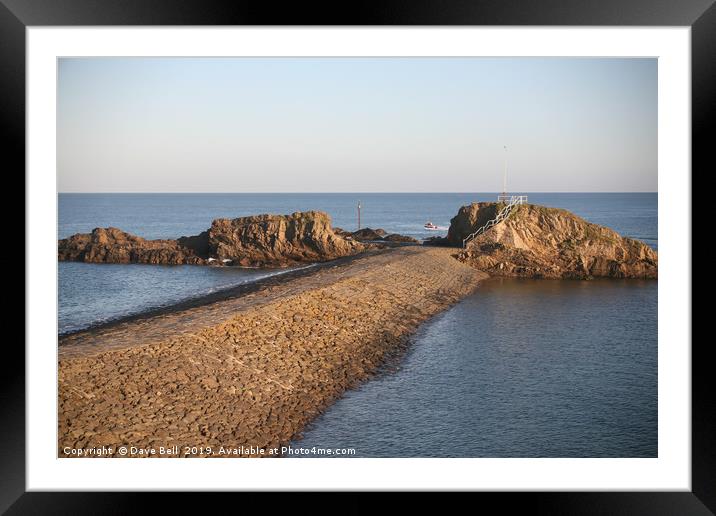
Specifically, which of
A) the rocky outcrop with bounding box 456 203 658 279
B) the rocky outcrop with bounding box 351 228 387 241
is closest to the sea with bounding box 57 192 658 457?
the rocky outcrop with bounding box 456 203 658 279

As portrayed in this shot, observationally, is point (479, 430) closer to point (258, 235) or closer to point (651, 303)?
point (651, 303)

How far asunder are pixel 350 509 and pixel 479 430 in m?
4.30

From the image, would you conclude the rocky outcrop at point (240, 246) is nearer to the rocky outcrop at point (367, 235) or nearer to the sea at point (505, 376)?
the rocky outcrop at point (367, 235)

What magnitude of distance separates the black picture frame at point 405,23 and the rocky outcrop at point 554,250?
78.4 ft

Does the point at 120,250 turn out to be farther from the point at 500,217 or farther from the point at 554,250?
the point at 554,250

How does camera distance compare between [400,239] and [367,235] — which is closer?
[400,239]

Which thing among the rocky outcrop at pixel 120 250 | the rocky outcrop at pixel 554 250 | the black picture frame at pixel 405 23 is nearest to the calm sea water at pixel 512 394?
the black picture frame at pixel 405 23

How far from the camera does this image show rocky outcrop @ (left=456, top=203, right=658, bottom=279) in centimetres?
3225

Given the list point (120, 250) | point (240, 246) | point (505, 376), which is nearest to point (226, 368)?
point (505, 376)

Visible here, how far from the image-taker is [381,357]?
1706 centimetres

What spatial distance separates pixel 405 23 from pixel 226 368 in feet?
27.0

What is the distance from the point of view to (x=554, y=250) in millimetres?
33750

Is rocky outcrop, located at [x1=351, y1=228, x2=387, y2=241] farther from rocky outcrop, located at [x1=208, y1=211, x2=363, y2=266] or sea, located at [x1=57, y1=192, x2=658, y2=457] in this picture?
sea, located at [x1=57, y1=192, x2=658, y2=457]
